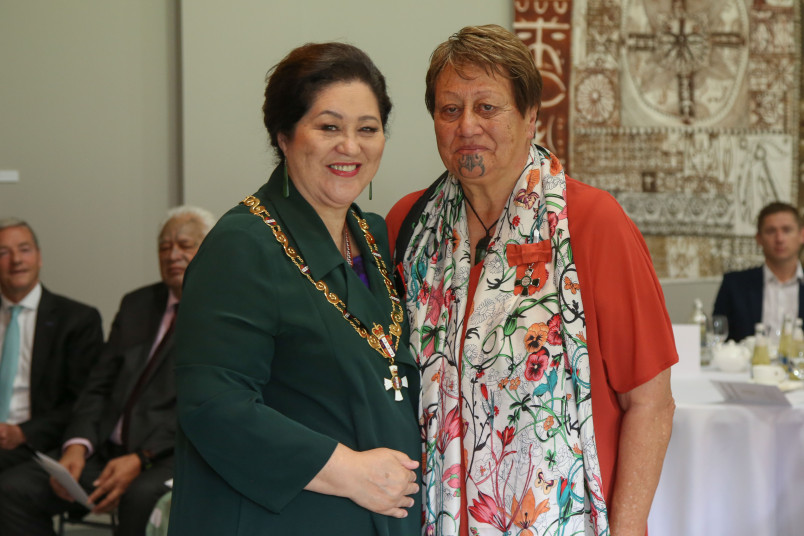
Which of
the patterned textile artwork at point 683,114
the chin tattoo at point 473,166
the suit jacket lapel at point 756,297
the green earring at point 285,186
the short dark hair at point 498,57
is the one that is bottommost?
the suit jacket lapel at point 756,297

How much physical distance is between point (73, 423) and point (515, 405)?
2497 mm

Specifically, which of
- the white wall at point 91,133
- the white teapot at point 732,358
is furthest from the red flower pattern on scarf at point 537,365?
the white wall at point 91,133

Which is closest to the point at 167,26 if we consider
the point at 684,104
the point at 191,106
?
the point at 191,106

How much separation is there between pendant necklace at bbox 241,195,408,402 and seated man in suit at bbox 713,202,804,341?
378 cm

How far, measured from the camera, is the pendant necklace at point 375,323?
1534 millimetres

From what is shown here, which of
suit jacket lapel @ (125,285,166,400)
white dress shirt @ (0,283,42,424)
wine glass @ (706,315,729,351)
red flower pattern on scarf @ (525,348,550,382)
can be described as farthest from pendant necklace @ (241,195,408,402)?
wine glass @ (706,315,729,351)

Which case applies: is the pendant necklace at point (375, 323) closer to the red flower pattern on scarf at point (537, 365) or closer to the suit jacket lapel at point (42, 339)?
the red flower pattern on scarf at point (537, 365)

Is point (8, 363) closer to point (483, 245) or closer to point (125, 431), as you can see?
point (125, 431)

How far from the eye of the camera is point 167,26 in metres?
4.88

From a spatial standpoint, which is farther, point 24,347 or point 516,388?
point 24,347

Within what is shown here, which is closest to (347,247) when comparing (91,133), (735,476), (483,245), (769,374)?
(483,245)

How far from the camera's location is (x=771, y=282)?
197 inches

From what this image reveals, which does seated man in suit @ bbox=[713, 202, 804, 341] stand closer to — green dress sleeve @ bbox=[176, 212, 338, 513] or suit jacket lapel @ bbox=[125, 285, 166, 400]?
suit jacket lapel @ bbox=[125, 285, 166, 400]

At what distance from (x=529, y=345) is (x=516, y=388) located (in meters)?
Answer: 0.09
